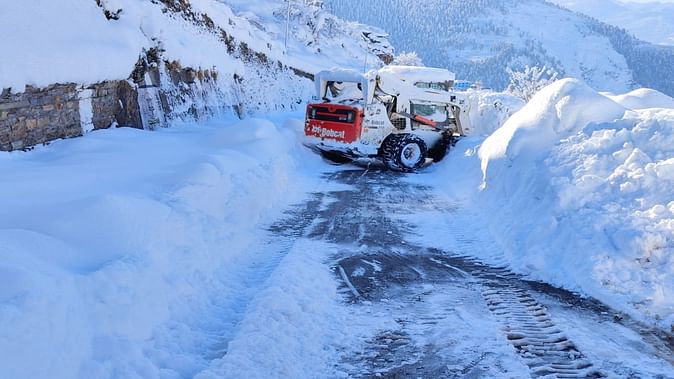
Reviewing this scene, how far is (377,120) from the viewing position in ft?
47.8

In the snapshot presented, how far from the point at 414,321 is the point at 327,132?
9604mm

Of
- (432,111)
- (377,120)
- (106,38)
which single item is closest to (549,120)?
(377,120)

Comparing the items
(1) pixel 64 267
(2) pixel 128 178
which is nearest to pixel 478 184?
(2) pixel 128 178

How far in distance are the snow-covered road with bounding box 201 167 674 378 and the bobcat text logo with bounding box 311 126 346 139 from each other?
6215 mm

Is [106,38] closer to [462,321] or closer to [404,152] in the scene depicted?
[404,152]

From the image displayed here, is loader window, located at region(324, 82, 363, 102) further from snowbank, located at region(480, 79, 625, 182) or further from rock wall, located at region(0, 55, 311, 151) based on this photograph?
snowbank, located at region(480, 79, 625, 182)

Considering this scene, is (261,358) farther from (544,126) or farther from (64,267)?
(544,126)

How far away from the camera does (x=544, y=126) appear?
10234 millimetres

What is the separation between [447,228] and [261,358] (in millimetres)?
5337

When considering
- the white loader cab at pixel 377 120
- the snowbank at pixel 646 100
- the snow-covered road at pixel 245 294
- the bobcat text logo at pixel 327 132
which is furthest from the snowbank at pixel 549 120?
the bobcat text logo at pixel 327 132

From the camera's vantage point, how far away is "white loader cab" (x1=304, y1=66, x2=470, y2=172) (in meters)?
14.3

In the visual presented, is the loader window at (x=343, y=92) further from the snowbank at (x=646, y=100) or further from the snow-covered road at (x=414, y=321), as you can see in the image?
the snow-covered road at (x=414, y=321)

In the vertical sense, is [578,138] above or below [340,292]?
above

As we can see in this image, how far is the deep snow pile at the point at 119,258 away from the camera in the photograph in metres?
3.53
